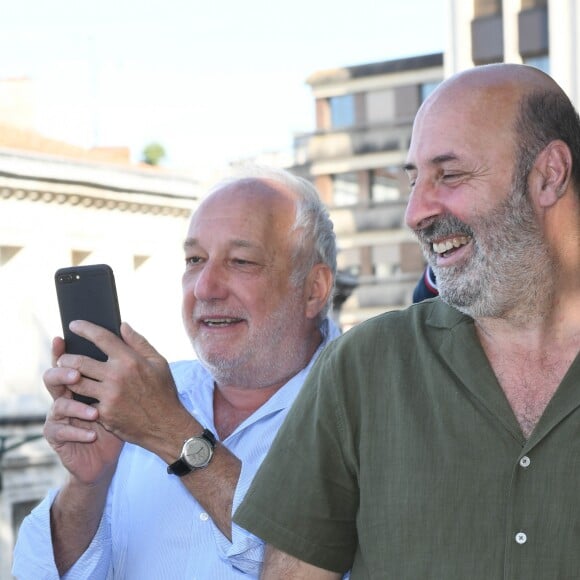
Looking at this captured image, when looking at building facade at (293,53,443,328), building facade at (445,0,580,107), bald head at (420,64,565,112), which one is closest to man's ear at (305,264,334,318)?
bald head at (420,64,565,112)

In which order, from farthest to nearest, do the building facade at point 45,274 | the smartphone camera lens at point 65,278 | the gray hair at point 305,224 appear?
the building facade at point 45,274
the gray hair at point 305,224
the smartphone camera lens at point 65,278

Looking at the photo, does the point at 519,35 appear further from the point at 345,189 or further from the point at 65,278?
the point at 65,278

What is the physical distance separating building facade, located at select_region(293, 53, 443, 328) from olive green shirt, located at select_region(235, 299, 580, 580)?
160ft

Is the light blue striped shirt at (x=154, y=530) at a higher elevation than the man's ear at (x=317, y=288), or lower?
lower

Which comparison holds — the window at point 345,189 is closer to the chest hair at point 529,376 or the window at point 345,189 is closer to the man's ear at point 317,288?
the man's ear at point 317,288

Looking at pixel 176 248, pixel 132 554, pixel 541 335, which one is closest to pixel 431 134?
pixel 541 335

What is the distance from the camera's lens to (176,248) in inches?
1007

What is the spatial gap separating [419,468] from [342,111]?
54.6 m

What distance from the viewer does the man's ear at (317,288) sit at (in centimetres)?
374

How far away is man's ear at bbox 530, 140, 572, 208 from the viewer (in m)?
2.69

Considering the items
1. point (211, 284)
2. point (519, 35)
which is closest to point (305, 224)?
point (211, 284)

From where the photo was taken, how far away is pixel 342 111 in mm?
56625

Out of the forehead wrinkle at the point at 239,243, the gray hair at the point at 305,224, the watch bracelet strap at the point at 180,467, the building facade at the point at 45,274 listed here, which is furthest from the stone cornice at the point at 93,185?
the watch bracelet strap at the point at 180,467

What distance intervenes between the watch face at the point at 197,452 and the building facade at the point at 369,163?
48430 mm
